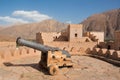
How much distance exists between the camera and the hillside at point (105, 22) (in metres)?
98.0

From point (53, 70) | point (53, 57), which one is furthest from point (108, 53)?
point (53, 70)

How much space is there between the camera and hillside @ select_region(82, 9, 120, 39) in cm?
9800

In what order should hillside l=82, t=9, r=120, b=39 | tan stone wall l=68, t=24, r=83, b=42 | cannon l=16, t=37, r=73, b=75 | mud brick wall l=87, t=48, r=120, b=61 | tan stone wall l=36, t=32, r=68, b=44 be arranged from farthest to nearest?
hillside l=82, t=9, r=120, b=39 → tan stone wall l=68, t=24, r=83, b=42 → tan stone wall l=36, t=32, r=68, b=44 → mud brick wall l=87, t=48, r=120, b=61 → cannon l=16, t=37, r=73, b=75

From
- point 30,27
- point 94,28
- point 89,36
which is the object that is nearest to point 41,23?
point 30,27

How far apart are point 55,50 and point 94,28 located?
88353 mm

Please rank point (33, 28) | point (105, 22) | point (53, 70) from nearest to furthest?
point (53, 70) → point (105, 22) → point (33, 28)

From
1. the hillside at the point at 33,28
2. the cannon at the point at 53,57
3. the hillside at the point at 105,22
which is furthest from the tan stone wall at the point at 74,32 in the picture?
the hillside at the point at 33,28

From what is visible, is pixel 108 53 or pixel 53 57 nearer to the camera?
pixel 53 57

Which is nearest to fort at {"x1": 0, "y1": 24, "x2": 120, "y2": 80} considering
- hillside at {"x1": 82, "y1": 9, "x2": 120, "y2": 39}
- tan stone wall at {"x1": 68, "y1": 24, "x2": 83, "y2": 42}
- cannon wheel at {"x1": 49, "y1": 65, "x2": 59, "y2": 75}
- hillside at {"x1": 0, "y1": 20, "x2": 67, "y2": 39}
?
tan stone wall at {"x1": 68, "y1": 24, "x2": 83, "y2": 42}

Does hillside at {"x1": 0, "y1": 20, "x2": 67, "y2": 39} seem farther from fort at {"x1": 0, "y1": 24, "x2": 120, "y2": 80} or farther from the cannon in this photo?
the cannon

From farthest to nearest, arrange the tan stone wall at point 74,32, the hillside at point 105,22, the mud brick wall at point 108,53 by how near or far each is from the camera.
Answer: the hillside at point 105,22 → the tan stone wall at point 74,32 → the mud brick wall at point 108,53

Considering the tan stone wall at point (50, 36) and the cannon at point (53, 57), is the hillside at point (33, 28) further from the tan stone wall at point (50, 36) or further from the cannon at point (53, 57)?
the cannon at point (53, 57)

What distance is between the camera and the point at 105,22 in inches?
4035

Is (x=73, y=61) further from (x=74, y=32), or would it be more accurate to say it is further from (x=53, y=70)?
(x=74, y=32)
